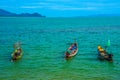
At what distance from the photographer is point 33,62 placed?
4494 cm

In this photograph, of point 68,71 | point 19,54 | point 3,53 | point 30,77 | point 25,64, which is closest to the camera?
point 30,77

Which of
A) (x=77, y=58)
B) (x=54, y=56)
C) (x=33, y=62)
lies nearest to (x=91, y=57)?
(x=77, y=58)

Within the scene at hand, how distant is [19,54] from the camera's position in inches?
1877

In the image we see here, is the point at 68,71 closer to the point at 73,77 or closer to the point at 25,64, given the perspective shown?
the point at 73,77

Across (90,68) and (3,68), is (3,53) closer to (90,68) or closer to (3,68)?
(3,68)

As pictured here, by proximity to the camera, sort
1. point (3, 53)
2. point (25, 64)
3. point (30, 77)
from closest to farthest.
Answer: point (30, 77)
point (25, 64)
point (3, 53)

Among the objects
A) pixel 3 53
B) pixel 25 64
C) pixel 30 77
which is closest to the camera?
pixel 30 77

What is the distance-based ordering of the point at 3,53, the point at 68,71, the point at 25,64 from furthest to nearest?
1. the point at 3,53
2. the point at 25,64
3. the point at 68,71

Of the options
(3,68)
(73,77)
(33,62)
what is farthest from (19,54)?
(73,77)

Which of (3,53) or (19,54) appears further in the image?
(3,53)

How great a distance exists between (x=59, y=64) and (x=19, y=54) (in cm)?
726

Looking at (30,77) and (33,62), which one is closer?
(30,77)

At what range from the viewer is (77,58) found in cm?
4841

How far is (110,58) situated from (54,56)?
31.2ft
